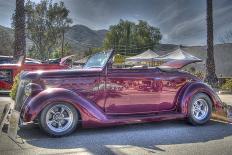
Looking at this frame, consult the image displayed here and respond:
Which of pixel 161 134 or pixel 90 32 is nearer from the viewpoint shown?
pixel 161 134

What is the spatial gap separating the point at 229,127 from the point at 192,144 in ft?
6.07

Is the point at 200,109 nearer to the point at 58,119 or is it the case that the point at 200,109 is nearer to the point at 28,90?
the point at 58,119

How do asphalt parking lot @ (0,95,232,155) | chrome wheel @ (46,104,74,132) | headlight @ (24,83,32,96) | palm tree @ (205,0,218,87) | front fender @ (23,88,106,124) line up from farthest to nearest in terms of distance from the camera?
palm tree @ (205,0,218,87)
headlight @ (24,83,32,96)
chrome wheel @ (46,104,74,132)
front fender @ (23,88,106,124)
asphalt parking lot @ (0,95,232,155)

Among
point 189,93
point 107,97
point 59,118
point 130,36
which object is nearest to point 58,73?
point 59,118

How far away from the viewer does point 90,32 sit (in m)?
135

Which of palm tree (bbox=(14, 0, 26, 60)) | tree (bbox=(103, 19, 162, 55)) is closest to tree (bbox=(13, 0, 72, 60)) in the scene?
tree (bbox=(103, 19, 162, 55))

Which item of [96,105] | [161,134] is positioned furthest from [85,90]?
[161,134]

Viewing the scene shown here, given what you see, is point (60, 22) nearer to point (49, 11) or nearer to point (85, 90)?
point (49, 11)

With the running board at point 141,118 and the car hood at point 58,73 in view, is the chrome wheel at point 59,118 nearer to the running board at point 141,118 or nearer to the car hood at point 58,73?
the car hood at point 58,73

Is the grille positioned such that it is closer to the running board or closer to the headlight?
the headlight

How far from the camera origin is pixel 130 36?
74.4m

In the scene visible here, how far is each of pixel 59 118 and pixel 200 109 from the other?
3.10 m

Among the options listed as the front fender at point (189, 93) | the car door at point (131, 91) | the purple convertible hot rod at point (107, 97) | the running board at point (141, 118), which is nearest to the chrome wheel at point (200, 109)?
the purple convertible hot rod at point (107, 97)

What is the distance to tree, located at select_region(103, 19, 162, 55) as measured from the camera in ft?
234
